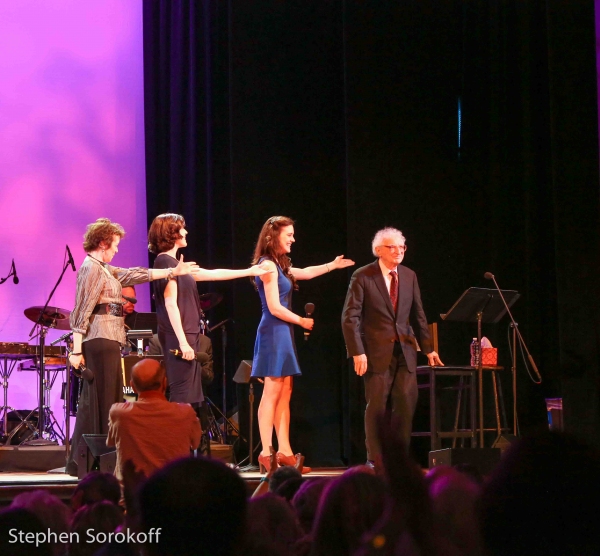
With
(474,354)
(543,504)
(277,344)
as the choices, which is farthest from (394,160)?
(543,504)

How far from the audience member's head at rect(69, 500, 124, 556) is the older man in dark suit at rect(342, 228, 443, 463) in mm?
3710

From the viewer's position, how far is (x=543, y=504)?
1049 mm

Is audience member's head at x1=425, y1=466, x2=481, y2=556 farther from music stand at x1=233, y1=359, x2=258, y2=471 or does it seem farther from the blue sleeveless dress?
music stand at x1=233, y1=359, x2=258, y2=471

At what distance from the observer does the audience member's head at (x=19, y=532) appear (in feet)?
4.98

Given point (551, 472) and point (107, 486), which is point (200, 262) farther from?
point (551, 472)

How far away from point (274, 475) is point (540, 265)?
4.43 m

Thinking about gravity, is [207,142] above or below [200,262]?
above

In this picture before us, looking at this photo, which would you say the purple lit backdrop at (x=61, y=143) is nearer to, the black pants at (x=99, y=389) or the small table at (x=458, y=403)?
the black pants at (x=99, y=389)

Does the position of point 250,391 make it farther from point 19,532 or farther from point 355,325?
point 19,532

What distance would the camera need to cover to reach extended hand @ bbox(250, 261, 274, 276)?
5.71m

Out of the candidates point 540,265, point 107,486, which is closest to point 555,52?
point 540,265

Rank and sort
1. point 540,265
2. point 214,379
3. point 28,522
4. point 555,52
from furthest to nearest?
point 214,379
point 540,265
point 555,52
point 28,522

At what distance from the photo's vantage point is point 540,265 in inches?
273

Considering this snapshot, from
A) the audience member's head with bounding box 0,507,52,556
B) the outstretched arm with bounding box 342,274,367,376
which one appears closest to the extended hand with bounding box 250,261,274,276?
the outstretched arm with bounding box 342,274,367,376
